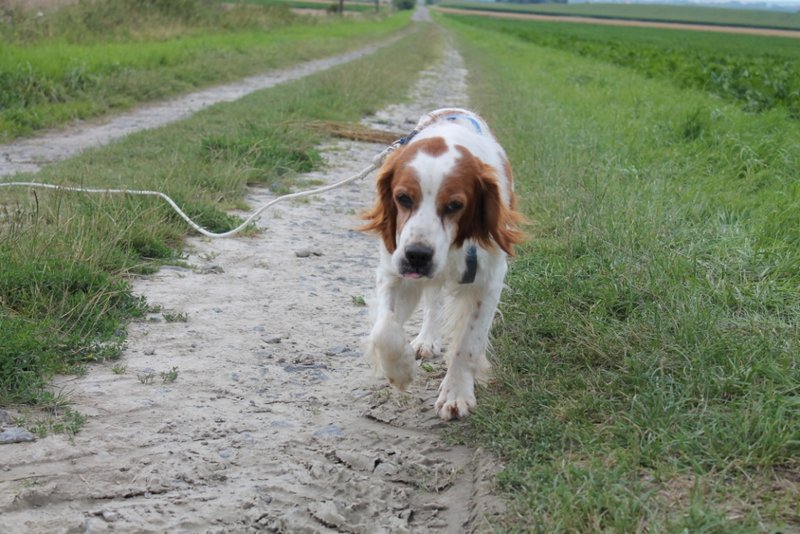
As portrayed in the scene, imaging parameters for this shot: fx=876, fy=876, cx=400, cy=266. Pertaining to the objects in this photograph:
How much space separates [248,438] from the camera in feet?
10.8

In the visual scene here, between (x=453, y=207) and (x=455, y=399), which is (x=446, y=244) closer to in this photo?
(x=453, y=207)

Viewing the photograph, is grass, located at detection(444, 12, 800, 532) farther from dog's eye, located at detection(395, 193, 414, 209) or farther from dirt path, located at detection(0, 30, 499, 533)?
dog's eye, located at detection(395, 193, 414, 209)

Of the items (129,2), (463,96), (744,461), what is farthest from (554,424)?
(129,2)

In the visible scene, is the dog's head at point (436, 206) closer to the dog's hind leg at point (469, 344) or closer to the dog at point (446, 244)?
the dog at point (446, 244)

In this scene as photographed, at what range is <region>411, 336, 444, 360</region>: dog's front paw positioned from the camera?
4.36 metres

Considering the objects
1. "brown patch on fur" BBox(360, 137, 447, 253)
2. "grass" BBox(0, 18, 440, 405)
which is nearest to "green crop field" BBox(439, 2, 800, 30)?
"grass" BBox(0, 18, 440, 405)

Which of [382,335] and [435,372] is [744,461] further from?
[435,372]

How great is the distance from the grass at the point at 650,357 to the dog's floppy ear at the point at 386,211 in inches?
29.3

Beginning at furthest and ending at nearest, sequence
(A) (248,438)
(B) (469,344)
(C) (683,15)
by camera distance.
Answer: (C) (683,15)
(B) (469,344)
(A) (248,438)

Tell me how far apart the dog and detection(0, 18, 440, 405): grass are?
1275 mm

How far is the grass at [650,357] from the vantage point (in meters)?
2.60

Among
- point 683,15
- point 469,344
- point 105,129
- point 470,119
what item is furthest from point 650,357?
point 683,15

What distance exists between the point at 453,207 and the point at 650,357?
3.18ft

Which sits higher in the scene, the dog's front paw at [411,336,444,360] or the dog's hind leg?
the dog's hind leg
